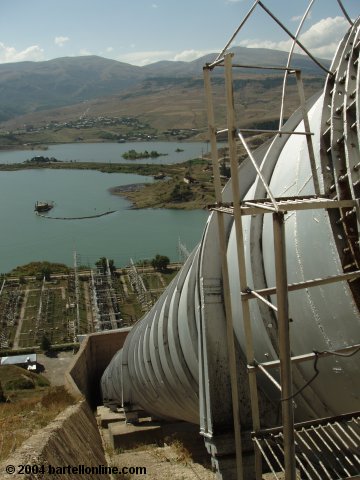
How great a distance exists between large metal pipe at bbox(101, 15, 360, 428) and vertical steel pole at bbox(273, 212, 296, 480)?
0.44m

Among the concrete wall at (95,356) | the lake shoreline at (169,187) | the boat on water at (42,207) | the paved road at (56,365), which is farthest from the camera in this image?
the boat on water at (42,207)

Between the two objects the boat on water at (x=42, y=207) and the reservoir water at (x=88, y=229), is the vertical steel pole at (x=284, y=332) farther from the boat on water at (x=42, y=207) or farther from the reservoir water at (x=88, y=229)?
the boat on water at (x=42, y=207)

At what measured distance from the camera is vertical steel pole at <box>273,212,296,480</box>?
2.04m

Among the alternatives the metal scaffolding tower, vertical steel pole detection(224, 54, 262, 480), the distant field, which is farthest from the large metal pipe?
the distant field

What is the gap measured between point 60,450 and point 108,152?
334 ft

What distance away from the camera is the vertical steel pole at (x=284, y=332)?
2043 mm

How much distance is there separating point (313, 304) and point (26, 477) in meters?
2.54

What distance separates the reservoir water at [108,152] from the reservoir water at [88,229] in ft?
91.1

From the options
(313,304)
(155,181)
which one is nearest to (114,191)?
(155,181)

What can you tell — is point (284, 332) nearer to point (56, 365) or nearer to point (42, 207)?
point (56, 365)

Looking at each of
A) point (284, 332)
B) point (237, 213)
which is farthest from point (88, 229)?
point (284, 332)

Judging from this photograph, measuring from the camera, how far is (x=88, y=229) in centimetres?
4331

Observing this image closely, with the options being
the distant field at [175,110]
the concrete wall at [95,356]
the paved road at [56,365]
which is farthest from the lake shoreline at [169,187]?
the concrete wall at [95,356]

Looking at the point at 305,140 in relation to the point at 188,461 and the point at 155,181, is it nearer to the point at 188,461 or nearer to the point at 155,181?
the point at 188,461
